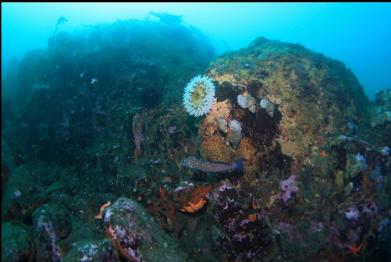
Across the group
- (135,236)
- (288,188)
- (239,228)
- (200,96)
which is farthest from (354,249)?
(200,96)

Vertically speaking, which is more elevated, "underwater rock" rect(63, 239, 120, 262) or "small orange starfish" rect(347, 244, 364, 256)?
"small orange starfish" rect(347, 244, 364, 256)

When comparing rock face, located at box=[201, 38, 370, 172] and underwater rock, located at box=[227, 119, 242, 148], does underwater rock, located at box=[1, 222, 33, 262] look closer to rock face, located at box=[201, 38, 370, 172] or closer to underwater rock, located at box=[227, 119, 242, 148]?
rock face, located at box=[201, 38, 370, 172]

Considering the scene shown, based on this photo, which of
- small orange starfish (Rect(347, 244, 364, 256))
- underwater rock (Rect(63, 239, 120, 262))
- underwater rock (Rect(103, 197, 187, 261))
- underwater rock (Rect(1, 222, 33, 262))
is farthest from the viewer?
small orange starfish (Rect(347, 244, 364, 256))

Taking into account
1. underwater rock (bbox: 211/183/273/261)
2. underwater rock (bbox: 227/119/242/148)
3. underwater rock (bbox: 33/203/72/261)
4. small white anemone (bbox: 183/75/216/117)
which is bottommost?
underwater rock (bbox: 33/203/72/261)

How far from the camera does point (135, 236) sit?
5.34m

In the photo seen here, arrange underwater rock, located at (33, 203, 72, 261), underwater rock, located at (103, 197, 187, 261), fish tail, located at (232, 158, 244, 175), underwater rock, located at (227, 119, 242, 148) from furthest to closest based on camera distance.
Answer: underwater rock, located at (227, 119, 242, 148), fish tail, located at (232, 158, 244, 175), underwater rock, located at (33, 203, 72, 261), underwater rock, located at (103, 197, 187, 261)

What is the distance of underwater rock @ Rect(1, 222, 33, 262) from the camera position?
15.2 feet

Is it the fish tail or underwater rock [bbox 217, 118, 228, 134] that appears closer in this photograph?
the fish tail

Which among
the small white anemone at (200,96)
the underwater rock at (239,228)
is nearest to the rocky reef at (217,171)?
the underwater rock at (239,228)

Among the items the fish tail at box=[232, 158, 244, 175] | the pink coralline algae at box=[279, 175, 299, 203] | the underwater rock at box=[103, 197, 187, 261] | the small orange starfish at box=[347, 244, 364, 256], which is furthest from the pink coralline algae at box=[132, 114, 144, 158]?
the small orange starfish at box=[347, 244, 364, 256]

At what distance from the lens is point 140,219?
5.60 metres

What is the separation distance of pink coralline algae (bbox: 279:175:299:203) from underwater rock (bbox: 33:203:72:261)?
4258 mm

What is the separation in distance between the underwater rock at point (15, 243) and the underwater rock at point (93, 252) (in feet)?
2.18

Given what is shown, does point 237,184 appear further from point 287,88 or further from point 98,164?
point 98,164
